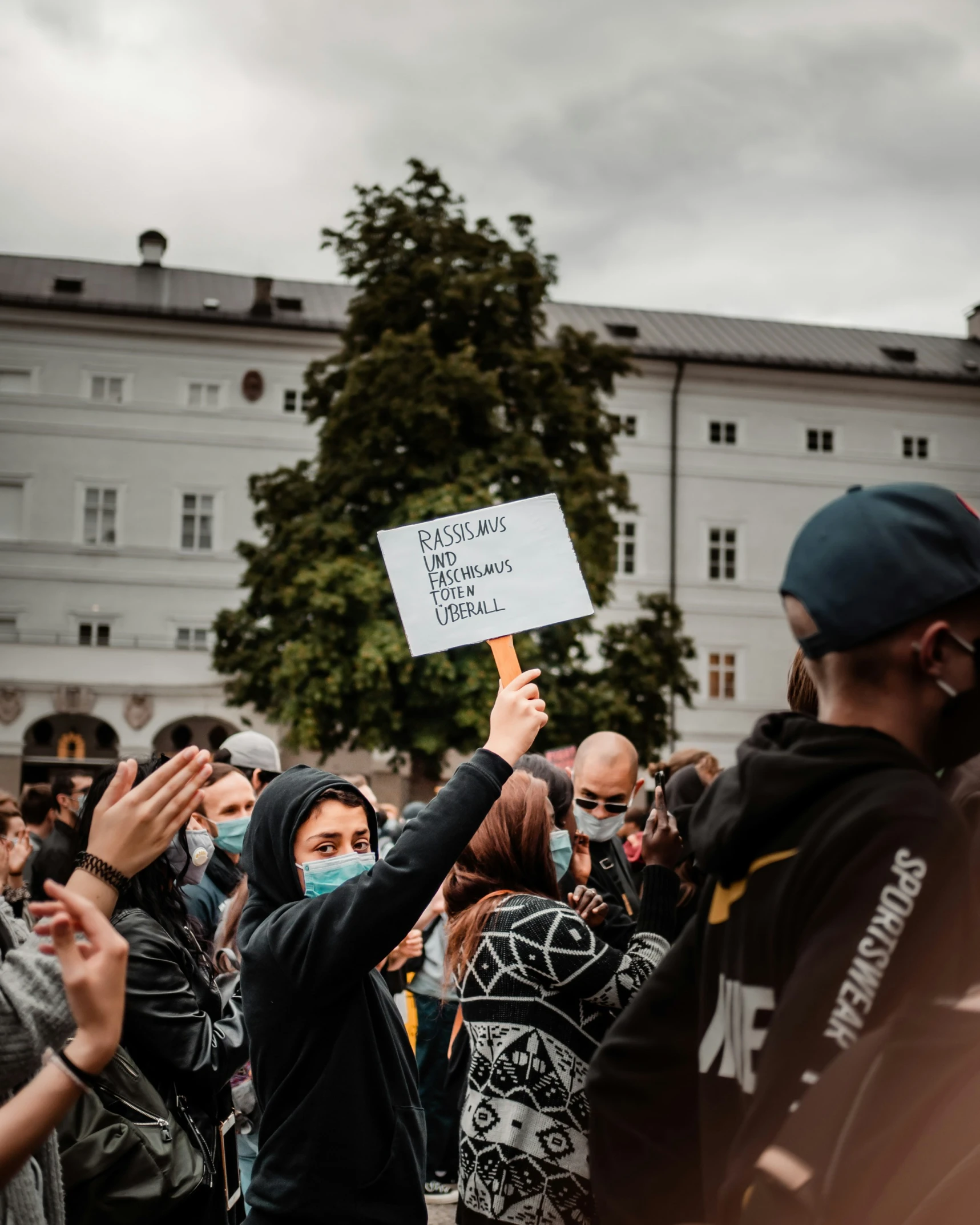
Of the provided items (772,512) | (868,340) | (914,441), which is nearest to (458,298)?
(772,512)

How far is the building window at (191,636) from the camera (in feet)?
132

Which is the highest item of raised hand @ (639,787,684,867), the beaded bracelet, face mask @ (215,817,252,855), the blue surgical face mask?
the beaded bracelet

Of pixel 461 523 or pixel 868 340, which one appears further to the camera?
pixel 868 340

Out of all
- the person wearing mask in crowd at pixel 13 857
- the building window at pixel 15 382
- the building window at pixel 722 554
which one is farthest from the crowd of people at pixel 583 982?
the building window at pixel 722 554

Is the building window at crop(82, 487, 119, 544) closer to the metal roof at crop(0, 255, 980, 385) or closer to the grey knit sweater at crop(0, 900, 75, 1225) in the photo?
the metal roof at crop(0, 255, 980, 385)

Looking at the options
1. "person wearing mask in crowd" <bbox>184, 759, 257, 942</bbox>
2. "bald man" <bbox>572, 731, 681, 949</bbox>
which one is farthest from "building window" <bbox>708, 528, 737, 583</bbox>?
"bald man" <bbox>572, 731, 681, 949</bbox>

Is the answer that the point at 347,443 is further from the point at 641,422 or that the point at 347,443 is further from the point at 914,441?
the point at 914,441

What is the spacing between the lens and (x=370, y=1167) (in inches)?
114

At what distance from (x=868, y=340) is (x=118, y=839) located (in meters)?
52.7

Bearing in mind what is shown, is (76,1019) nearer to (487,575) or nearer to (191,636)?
(487,575)

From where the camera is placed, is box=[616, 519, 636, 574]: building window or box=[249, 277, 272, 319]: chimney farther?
box=[249, 277, 272, 319]: chimney

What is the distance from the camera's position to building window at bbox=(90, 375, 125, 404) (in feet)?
135

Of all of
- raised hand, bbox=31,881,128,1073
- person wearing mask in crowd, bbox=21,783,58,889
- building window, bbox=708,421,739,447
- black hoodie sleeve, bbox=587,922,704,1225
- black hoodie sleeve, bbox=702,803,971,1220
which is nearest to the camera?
black hoodie sleeve, bbox=702,803,971,1220

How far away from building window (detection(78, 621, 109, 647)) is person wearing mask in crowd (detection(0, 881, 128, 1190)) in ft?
129
